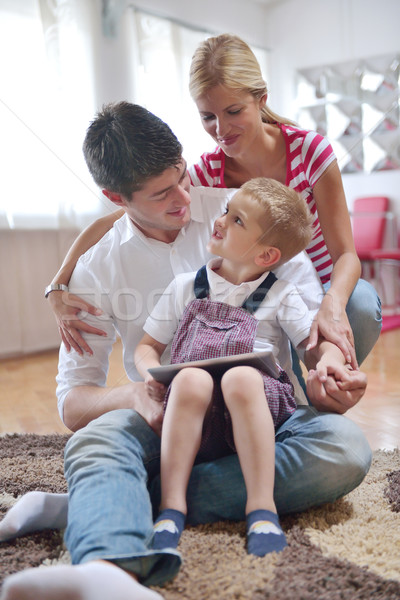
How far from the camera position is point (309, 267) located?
0.93 metres

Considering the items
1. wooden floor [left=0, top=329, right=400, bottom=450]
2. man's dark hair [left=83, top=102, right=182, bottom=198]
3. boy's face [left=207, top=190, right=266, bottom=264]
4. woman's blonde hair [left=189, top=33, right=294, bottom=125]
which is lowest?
wooden floor [left=0, top=329, right=400, bottom=450]

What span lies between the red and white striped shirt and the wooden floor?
318 millimetres

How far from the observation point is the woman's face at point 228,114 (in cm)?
82

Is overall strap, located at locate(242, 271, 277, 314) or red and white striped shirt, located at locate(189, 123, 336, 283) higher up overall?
red and white striped shirt, located at locate(189, 123, 336, 283)

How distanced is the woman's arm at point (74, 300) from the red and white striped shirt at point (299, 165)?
0.16 metres

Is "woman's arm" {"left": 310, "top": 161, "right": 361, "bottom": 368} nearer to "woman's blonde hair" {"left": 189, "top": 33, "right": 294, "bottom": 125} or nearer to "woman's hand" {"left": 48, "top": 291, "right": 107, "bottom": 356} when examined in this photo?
"woman's blonde hair" {"left": 189, "top": 33, "right": 294, "bottom": 125}

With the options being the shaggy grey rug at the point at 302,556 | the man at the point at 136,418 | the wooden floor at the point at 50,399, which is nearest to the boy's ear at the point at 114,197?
the man at the point at 136,418

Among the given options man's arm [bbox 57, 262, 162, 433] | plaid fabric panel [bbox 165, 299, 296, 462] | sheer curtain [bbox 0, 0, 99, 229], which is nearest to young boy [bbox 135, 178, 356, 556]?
plaid fabric panel [bbox 165, 299, 296, 462]

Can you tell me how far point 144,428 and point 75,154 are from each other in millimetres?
406

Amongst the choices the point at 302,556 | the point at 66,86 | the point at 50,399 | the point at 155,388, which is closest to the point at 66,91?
the point at 66,86

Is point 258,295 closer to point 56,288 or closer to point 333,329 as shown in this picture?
point 333,329

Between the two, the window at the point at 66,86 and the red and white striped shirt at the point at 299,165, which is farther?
the red and white striped shirt at the point at 299,165

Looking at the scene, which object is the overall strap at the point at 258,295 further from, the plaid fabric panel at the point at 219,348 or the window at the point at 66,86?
the window at the point at 66,86

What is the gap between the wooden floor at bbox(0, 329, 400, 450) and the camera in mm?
993
